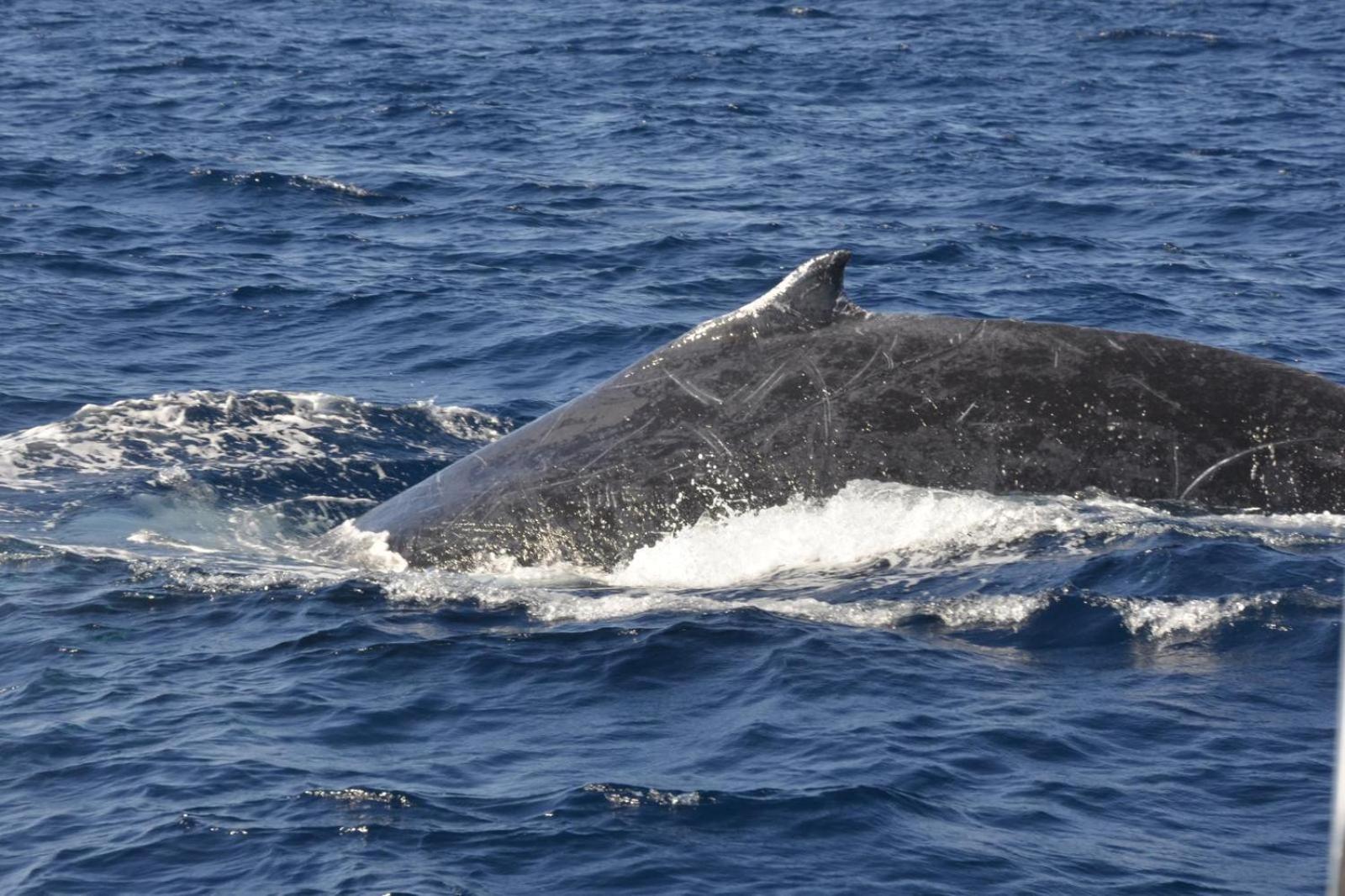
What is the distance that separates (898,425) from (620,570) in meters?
2.19

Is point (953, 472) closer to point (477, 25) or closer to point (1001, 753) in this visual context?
point (1001, 753)

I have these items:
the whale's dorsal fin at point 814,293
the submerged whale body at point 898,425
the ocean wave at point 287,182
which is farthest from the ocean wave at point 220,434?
the ocean wave at point 287,182

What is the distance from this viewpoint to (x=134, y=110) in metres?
35.6

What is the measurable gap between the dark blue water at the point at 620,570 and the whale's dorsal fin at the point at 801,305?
51.3 inches

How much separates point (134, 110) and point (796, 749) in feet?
95.6

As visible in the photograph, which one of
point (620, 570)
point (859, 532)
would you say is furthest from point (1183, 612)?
point (620, 570)

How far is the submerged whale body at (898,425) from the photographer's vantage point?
1251 cm

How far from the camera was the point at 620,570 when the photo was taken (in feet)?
42.7

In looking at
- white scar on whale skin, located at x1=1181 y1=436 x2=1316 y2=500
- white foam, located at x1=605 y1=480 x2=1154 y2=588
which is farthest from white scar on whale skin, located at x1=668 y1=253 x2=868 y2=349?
white scar on whale skin, located at x1=1181 y1=436 x2=1316 y2=500

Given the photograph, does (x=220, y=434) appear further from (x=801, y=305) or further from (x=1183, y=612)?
(x=1183, y=612)

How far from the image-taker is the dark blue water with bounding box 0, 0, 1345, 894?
9.03 meters

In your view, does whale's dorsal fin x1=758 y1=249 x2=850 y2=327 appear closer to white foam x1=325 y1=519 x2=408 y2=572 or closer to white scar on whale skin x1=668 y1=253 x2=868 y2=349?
white scar on whale skin x1=668 y1=253 x2=868 y2=349

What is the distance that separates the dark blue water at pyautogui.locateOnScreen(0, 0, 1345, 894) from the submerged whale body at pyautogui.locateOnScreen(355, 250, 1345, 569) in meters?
0.23

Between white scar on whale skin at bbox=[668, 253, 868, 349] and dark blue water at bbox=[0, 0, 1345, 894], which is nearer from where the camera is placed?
dark blue water at bbox=[0, 0, 1345, 894]
